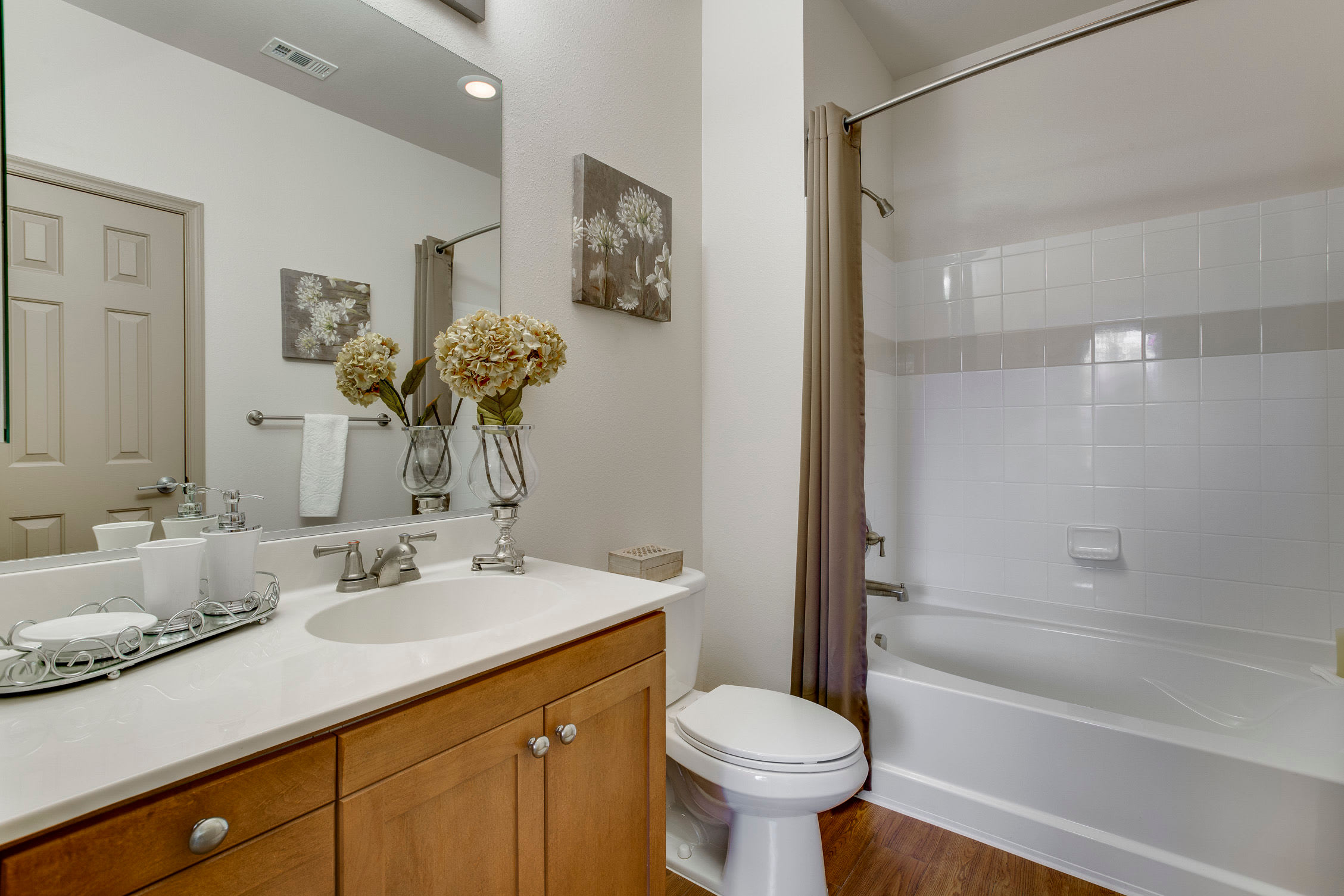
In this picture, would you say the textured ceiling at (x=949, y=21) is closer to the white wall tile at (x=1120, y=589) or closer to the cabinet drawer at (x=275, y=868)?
the white wall tile at (x=1120, y=589)

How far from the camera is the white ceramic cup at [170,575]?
0.81 meters

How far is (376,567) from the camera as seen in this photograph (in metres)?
1.13

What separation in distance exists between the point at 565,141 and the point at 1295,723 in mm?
2531

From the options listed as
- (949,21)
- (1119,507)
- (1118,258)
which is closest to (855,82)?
(949,21)

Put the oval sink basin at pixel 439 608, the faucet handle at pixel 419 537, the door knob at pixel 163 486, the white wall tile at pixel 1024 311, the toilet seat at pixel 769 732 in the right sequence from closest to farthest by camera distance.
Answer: the door knob at pixel 163 486, the oval sink basin at pixel 439 608, the faucet handle at pixel 419 537, the toilet seat at pixel 769 732, the white wall tile at pixel 1024 311

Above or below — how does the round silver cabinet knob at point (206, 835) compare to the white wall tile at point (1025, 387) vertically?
below

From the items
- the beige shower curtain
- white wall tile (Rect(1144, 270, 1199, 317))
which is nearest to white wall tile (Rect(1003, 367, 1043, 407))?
white wall tile (Rect(1144, 270, 1199, 317))

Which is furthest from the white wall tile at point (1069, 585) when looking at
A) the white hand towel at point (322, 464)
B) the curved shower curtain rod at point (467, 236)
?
the white hand towel at point (322, 464)

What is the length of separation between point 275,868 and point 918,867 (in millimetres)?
1555

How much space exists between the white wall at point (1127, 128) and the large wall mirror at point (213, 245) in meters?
2.07

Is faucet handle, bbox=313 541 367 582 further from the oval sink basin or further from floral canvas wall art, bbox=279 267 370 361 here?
floral canvas wall art, bbox=279 267 370 361

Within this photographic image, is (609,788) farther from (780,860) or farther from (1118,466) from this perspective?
(1118,466)

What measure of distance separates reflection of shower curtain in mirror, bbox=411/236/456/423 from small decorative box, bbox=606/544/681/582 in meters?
0.61

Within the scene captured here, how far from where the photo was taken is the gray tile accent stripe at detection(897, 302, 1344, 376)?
191cm
